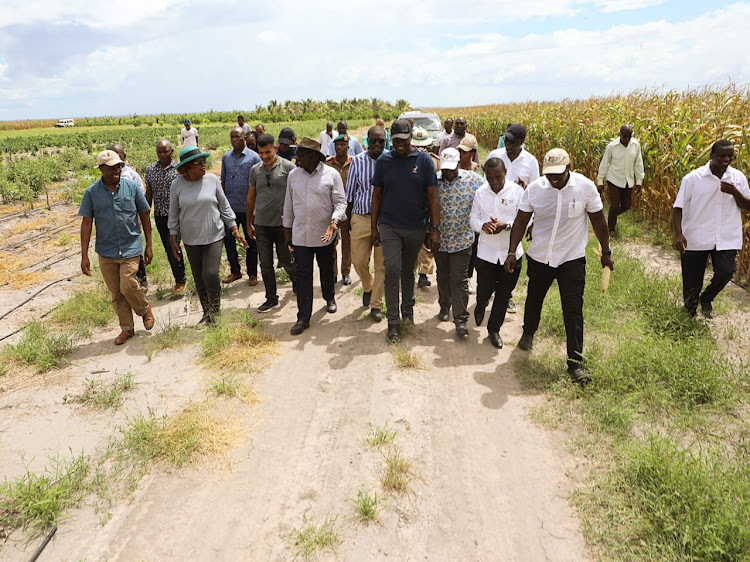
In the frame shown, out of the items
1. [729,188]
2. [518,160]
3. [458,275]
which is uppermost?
[518,160]

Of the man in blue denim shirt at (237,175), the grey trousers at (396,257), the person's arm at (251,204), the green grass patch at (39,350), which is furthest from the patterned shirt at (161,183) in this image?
the grey trousers at (396,257)

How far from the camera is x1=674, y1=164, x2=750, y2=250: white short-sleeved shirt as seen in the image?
4617mm

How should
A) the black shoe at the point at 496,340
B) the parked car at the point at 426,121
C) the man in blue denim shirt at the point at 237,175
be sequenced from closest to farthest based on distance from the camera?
1. the black shoe at the point at 496,340
2. the man in blue denim shirt at the point at 237,175
3. the parked car at the point at 426,121

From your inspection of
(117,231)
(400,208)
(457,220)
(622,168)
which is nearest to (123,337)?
(117,231)

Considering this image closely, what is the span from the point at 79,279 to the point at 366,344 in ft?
16.7

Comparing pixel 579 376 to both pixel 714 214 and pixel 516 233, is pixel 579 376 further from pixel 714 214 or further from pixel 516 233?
pixel 714 214

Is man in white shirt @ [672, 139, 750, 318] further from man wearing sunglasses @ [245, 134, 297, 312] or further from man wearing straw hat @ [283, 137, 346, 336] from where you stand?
man wearing sunglasses @ [245, 134, 297, 312]

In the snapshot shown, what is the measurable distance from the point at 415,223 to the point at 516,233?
1029 millimetres

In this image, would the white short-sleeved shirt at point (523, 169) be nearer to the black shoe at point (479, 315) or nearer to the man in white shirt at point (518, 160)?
the man in white shirt at point (518, 160)

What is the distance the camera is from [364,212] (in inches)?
220

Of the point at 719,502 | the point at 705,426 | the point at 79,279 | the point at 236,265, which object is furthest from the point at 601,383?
the point at 79,279

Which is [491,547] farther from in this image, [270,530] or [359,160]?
Answer: [359,160]

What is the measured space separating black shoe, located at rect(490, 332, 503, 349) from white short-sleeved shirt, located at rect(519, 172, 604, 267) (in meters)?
Answer: 1.09

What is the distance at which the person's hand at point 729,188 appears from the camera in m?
4.50
